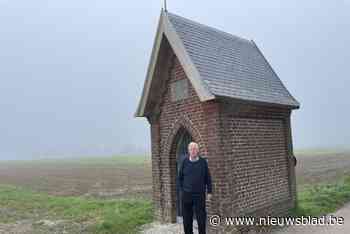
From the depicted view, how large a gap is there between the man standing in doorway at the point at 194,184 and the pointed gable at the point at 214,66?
1720 millimetres

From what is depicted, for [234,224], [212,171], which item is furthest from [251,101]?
[234,224]

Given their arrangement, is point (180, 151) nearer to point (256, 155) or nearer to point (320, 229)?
point (256, 155)

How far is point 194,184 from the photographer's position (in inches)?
342

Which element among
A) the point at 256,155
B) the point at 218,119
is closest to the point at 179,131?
the point at 218,119

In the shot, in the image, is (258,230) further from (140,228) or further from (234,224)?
(140,228)

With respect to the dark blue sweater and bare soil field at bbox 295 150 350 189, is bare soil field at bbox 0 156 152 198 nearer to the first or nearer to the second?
bare soil field at bbox 295 150 350 189

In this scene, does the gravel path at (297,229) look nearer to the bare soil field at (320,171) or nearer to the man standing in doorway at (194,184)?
the man standing in doorway at (194,184)

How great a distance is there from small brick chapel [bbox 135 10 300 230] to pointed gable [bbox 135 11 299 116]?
0.03m

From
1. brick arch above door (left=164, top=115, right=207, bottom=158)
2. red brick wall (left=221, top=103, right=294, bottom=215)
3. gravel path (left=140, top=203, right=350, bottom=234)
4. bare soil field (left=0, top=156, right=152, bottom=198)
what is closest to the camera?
gravel path (left=140, top=203, right=350, bottom=234)

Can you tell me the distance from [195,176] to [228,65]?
436cm

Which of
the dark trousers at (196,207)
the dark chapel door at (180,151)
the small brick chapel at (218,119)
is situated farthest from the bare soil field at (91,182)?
the dark trousers at (196,207)

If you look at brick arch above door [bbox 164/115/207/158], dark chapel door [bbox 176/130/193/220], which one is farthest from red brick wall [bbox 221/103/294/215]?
dark chapel door [bbox 176/130/193/220]

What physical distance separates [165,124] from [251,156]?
263 cm

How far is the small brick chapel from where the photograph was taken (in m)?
10.2
